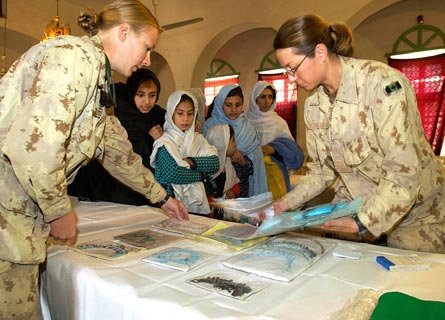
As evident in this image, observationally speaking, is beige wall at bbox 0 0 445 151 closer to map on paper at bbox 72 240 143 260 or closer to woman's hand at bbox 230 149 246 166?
woman's hand at bbox 230 149 246 166

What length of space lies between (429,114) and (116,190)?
483 cm

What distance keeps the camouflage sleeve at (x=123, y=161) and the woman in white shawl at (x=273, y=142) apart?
1612 millimetres

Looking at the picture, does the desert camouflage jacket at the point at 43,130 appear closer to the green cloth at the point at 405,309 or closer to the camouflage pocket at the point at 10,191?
the camouflage pocket at the point at 10,191

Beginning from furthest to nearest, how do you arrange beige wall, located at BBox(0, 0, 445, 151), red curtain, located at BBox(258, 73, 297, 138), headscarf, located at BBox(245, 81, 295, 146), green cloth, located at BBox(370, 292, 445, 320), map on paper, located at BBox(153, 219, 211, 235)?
1. red curtain, located at BBox(258, 73, 297, 138)
2. beige wall, located at BBox(0, 0, 445, 151)
3. headscarf, located at BBox(245, 81, 295, 146)
4. map on paper, located at BBox(153, 219, 211, 235)
5. green cloth, located at BBox(370, 292, 445, 320)

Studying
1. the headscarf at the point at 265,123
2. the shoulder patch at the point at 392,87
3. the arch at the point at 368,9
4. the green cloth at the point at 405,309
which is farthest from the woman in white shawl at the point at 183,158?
the arch at the point at 368,9

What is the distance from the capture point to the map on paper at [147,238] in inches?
51.6

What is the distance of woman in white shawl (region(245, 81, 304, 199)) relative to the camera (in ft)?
10.5

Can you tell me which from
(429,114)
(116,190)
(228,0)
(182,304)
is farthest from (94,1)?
(182,304)

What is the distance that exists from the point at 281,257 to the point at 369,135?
0.53 metres

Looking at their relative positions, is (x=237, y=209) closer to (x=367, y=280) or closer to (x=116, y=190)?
(x=367, y=280)

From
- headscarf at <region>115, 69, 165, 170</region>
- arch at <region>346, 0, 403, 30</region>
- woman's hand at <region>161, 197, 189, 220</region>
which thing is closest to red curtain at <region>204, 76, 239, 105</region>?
arch at <region>346, 0, 403, 30</region>

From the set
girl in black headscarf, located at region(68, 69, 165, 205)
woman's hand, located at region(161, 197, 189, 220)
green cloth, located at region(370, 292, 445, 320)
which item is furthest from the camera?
girl in black headscarf, located at region(68, 69, 165, 205)

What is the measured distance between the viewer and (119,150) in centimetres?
156

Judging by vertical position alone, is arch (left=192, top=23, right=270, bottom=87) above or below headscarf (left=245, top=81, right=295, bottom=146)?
above
